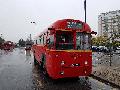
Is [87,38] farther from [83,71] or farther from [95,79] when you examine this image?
[95,79]

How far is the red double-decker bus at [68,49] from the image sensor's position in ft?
43.4

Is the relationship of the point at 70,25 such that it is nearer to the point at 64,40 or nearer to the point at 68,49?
the point at 64,40

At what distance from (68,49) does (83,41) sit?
0.91 meters

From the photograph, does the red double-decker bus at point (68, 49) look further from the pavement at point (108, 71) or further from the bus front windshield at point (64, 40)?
the pavement at point (108, 71)

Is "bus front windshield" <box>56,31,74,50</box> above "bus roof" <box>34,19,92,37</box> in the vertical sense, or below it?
below

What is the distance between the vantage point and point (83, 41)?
13719 millimetres

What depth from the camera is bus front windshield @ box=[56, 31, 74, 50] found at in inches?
527

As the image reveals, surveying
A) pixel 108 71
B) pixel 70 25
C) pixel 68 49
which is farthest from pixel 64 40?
pixel 108 71

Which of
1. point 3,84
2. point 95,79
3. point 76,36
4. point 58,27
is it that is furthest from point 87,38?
point 3,84

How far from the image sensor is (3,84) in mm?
13430

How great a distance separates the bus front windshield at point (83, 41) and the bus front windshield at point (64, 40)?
32 cm

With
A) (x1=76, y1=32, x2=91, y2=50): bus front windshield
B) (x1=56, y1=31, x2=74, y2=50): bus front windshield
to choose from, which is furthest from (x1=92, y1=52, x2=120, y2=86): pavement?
(x1=56, y1=31, x2=74, y2=50): bus front windshield

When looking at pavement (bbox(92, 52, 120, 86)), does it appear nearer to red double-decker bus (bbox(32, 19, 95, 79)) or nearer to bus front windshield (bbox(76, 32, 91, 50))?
red double-decker bus (bbox(32, 19, 95, 79))

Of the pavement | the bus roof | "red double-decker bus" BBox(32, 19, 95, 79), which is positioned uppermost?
the bus roof
